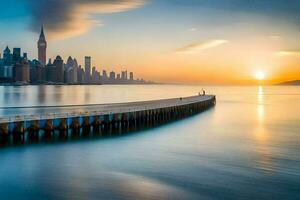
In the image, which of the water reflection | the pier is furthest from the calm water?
the pier

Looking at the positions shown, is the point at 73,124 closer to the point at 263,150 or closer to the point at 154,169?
the point at 154,169

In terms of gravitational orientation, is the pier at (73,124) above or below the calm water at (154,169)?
above

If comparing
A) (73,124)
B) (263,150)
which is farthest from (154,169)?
(73,124)

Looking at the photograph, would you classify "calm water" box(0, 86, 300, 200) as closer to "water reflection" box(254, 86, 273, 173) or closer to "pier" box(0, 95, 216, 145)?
"water reflection" box(254, 86, 273, 173)

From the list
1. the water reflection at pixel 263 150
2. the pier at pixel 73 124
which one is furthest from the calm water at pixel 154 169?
the pier at pixel 73 124

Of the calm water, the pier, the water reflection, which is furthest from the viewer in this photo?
the pier

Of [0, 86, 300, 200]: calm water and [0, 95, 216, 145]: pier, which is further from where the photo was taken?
[0, 95, 216, 145]: pier

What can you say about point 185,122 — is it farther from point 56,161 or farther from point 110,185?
point 110,185

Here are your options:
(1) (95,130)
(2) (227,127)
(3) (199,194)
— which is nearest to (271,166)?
(3) (199,194)

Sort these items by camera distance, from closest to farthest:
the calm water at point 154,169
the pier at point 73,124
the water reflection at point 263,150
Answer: the calm water at point 154,169 → the water reflection at point 263,150 → the pier at point 73,124

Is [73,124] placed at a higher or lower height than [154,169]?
higher

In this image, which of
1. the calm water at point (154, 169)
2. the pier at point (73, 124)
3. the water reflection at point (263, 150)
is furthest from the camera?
the pier at point (73, 124)

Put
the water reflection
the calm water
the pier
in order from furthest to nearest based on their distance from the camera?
the pier < the water reflection < the calm water

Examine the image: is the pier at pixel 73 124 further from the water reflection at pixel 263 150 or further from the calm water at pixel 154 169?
the water reflection at pixel 263 150
